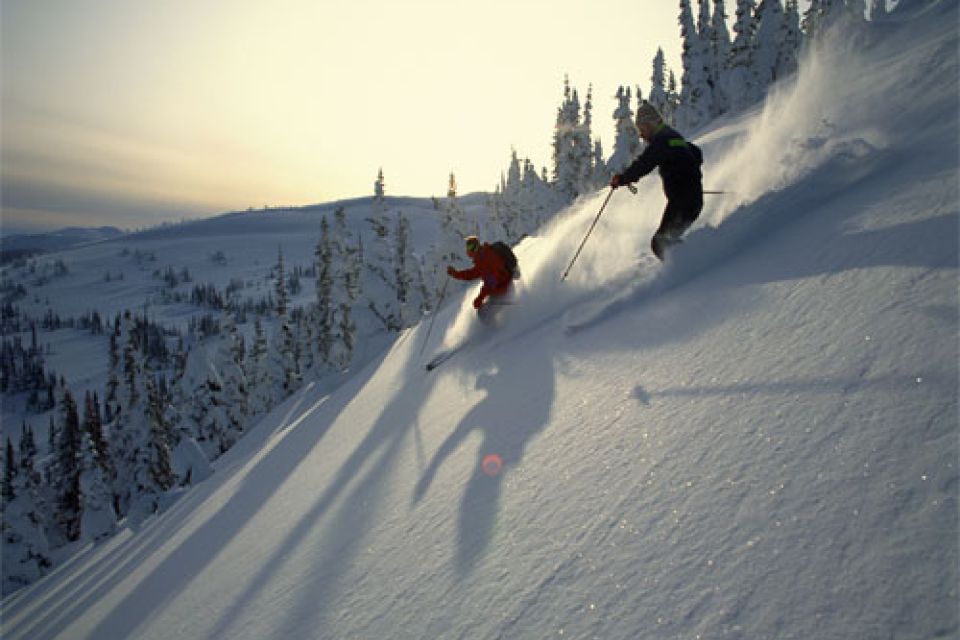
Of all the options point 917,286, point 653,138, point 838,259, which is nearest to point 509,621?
point 917,286

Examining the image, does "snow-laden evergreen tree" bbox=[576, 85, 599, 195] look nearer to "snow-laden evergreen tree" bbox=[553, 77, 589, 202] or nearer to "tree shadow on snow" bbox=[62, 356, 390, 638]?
"snow-laden evergreen tree" bbox=[553, 77, 589, 202]

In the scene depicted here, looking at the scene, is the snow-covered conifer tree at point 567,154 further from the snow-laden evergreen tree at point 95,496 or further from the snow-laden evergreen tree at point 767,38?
the snow-laden evergreen tree at point 95,496

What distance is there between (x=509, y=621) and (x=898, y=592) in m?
1.25

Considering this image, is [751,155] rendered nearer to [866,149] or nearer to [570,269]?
[866,149]

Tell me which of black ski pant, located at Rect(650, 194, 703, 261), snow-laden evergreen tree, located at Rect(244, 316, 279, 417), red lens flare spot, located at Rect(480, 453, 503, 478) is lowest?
snow-laden evergreen tree, located at Rect(244, 316, 279, 417)

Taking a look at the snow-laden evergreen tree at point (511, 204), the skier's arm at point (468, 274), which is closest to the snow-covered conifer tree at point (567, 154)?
the snow-laden evergreen tree at point (511, 204)

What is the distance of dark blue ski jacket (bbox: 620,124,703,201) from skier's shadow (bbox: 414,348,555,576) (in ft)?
8.72

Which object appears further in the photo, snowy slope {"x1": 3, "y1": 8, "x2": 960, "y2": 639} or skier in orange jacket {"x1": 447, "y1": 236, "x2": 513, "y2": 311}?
skier in orange jacket {"x1": 447, "y1": 236, "x2": 513, "y2": 311}

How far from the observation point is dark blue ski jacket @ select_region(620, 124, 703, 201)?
19.5 ft

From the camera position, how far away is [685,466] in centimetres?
229

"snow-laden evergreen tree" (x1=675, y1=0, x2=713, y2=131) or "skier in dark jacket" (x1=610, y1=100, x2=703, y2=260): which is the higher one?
"snow-laden evergreen tree" (x1=675, y1=0, x2=713, y2=131)

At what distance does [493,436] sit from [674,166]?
418cm

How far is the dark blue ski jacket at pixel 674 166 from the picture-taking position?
596 centimetres

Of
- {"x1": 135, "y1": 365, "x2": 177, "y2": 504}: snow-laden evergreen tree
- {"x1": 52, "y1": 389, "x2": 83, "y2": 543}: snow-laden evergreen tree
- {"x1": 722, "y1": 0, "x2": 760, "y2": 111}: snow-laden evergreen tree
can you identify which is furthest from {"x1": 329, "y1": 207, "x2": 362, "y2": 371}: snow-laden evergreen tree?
{"x1": 722, "y1": 0, "x2": 760, "y2": 111}: snow-laden evergreen tree
